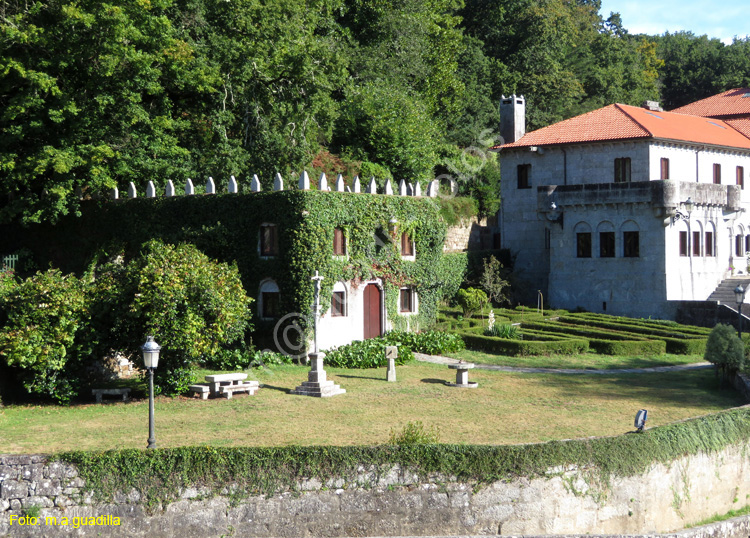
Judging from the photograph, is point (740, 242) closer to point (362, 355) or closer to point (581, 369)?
point (581, 369)

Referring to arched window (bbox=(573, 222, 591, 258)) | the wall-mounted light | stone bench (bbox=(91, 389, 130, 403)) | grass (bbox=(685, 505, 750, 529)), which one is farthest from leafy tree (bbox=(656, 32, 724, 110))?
stone bench (bbox=(91, 389, 130, 403))

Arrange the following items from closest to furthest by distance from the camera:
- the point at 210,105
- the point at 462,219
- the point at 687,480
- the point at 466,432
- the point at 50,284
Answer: the point at 687,480, the point at 466,432, the point at 50,284, the point at 210,105, the point at 462,219

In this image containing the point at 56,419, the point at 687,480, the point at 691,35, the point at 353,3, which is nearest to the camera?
the point at 687,480

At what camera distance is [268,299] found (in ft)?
101

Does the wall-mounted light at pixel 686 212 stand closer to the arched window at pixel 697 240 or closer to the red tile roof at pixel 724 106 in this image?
the arched window at pixel 697 240

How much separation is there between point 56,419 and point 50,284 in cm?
400

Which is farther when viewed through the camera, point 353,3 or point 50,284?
point 353,3

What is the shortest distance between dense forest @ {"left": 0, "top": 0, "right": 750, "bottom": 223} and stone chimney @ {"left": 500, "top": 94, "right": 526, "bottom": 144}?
3.52 meters

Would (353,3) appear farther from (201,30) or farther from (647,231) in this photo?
(647,231)

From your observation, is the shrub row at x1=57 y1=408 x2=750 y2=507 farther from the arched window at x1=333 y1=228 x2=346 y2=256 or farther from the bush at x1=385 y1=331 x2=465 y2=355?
the arched window at x1=333 y1=228 x2=346 y2=256

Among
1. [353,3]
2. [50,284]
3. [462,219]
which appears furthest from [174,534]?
[353,3]

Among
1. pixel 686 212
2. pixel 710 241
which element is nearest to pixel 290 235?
pixel 686 212

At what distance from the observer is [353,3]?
52844 mm

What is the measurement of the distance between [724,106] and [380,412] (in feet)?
134
